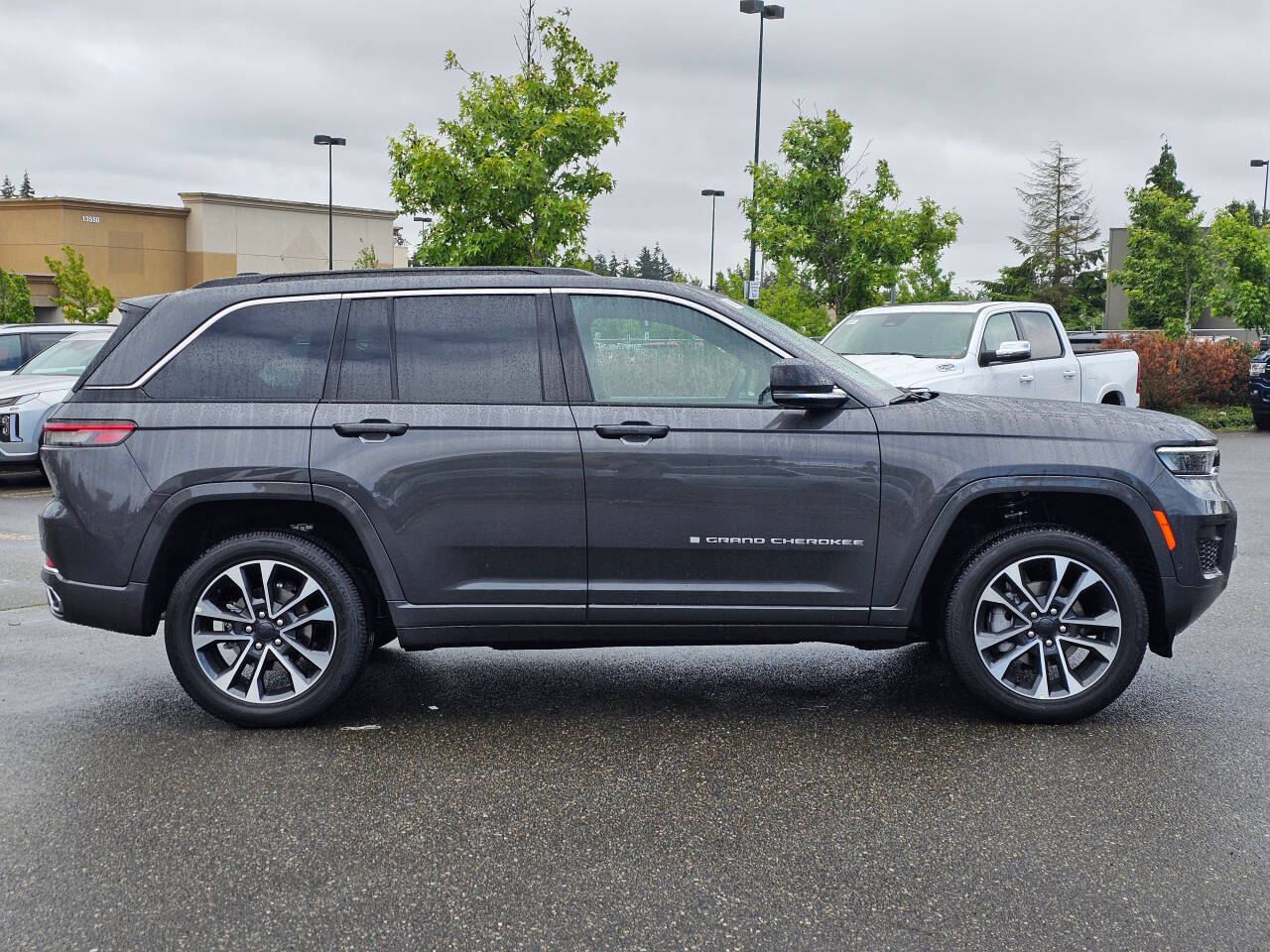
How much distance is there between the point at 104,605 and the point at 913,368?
8605 mm

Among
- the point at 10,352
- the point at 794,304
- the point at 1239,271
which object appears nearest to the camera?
the point at 10,352

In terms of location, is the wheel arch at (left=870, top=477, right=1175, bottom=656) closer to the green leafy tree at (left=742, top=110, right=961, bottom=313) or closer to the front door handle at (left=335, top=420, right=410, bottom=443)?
the front door handle at (left=335, top=420, right=410, bottom=443)

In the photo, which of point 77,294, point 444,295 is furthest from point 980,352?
point 77,294

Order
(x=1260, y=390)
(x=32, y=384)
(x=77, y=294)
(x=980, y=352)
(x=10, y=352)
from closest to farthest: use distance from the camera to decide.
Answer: (x=980, y=352) → (x=32, y=384) → (x=10, y=352) → (x=1260, y=390) → (x=77, y=294)

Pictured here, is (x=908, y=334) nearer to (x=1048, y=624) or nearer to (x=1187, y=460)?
(x=1187, y=460)

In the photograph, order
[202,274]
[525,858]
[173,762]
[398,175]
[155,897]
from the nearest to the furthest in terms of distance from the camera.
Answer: [155,897] < [525,858] < [173,762] < [398,175] < [202,274]

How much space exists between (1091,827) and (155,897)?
9.28ft

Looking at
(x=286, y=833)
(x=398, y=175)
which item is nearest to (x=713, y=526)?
(x=286, y=833)

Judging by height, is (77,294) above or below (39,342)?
above

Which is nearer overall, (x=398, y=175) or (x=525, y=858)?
(x=525, y=858)

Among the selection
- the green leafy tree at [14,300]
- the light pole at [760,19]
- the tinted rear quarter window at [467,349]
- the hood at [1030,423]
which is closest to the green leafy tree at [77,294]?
the green leafy tree at [14,300]

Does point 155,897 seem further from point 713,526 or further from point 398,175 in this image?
point 398,175

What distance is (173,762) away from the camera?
4.66 metres

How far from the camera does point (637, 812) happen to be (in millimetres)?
4129
